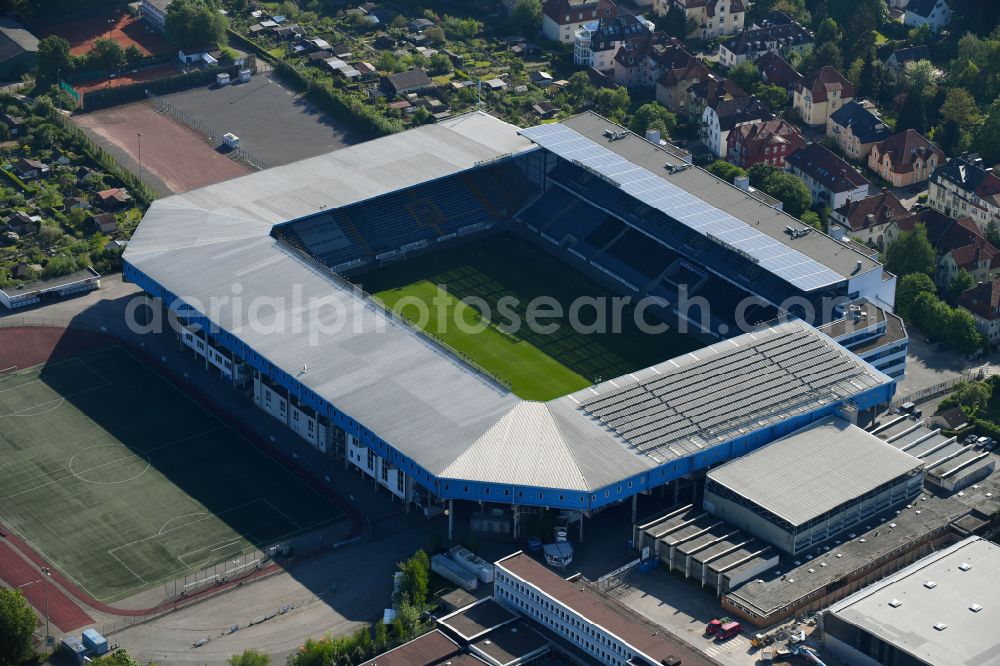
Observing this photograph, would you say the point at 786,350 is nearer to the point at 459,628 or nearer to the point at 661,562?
the point at 661,562

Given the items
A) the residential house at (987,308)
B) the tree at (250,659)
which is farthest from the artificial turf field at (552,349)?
the tree at (250,659)

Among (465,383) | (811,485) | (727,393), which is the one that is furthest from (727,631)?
(465,383)

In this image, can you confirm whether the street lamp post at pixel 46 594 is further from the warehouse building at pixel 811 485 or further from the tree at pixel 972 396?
the tree at pixel 972 396

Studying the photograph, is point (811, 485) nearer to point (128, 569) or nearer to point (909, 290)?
point (909, 290)

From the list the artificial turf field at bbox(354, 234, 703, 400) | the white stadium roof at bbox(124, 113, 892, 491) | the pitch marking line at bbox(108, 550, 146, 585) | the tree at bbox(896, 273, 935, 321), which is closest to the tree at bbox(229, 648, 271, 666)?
the pitch marking line at bbox(108, 550, 146, 585)

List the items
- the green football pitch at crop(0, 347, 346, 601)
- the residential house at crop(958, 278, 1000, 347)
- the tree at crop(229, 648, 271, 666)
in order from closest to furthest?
the tree at crop(229, 648, 271, 666), the green football pitch at crop(0, 347, 346, 601), the residential house at crop(958, 278, 1000, 347)

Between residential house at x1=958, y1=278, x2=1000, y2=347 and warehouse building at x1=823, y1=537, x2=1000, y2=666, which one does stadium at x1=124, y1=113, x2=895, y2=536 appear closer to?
residential house at x1=958, y1=278, x2=1000, y2=347
